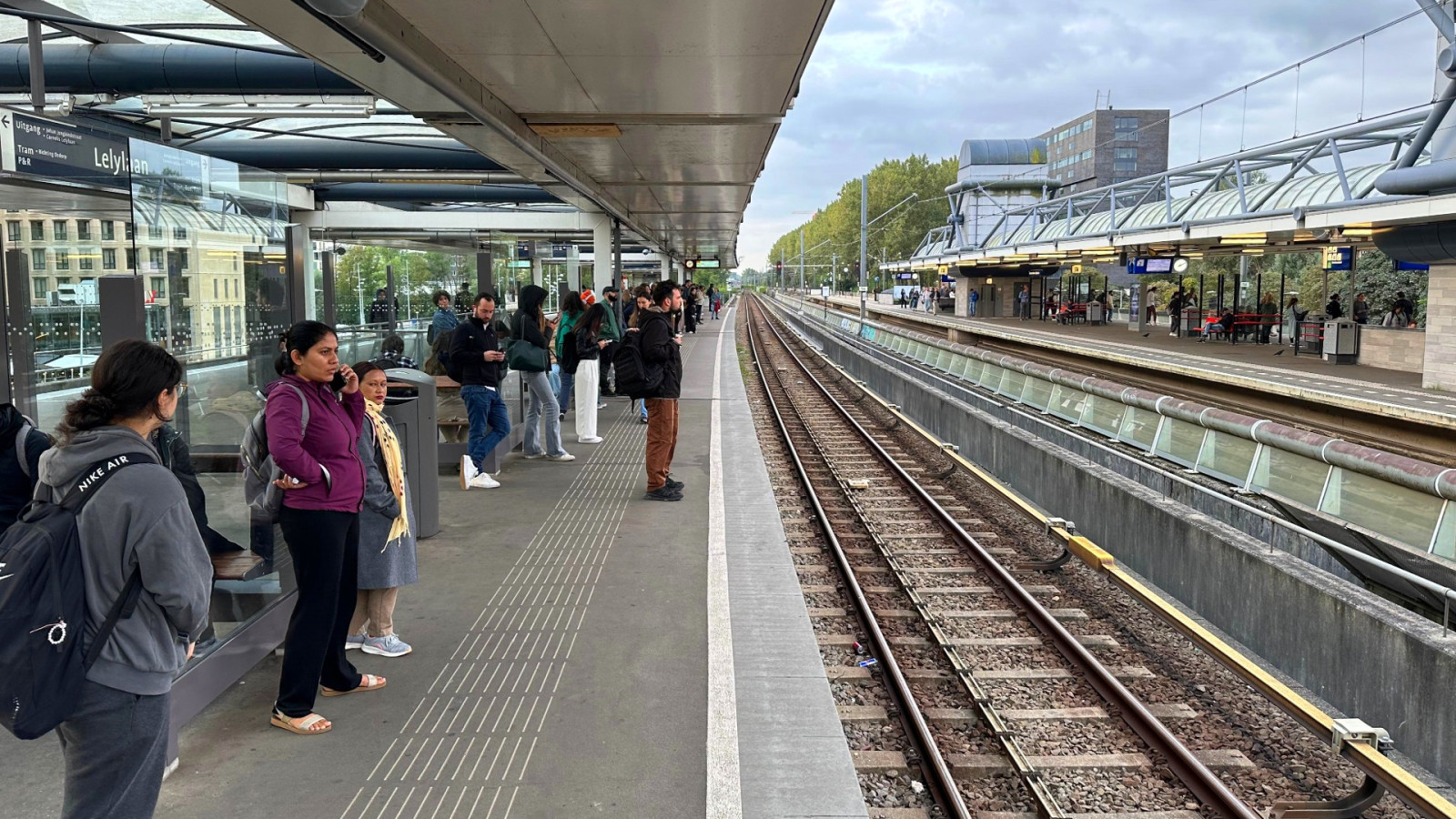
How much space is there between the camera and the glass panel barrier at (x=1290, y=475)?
8.88 metres

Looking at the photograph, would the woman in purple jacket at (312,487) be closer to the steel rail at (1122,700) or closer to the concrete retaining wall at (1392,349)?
the steel rail at (1122,700)

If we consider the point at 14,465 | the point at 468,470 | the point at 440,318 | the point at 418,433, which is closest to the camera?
the point at 14,465

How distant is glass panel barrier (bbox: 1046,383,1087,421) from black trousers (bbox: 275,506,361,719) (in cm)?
1302

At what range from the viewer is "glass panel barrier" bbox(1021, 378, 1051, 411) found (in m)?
17.4

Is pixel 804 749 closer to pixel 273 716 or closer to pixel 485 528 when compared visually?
pixel 273 716

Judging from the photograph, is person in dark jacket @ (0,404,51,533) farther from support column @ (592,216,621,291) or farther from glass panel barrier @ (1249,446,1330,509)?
support column @ (592,216,621,291)

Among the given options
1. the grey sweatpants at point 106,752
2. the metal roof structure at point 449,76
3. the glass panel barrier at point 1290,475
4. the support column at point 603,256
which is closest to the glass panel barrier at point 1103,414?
the glass panel barrier at point 1290,475

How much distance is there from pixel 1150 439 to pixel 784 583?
7.45 metres

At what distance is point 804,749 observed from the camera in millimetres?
4707

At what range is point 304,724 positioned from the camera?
15.3ft

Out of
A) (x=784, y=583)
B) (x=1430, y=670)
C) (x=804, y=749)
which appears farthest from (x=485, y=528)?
(x=1430, y=670)

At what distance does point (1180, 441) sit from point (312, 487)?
10.2 meters

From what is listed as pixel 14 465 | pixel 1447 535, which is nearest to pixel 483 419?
pixel 14 465

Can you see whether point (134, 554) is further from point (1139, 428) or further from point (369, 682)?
point (1139, 428)
